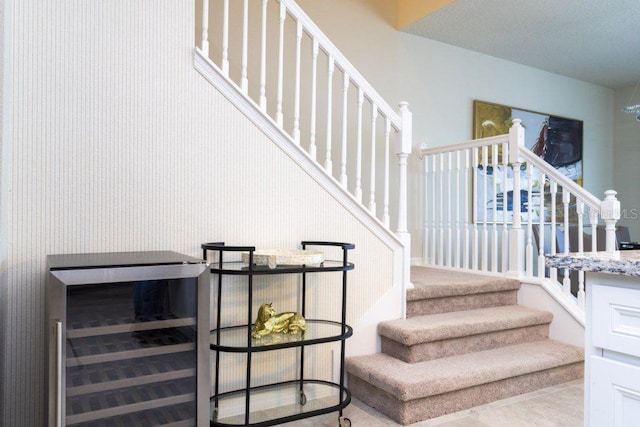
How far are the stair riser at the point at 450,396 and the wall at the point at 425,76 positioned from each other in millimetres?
1770

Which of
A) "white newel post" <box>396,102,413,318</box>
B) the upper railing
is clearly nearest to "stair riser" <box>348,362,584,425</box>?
"white newel post" <box>396,102,413,318</box>

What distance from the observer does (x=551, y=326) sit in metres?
3.05

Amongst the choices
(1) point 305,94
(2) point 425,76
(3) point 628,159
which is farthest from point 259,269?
(3) point 628,159

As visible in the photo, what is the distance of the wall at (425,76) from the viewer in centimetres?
396

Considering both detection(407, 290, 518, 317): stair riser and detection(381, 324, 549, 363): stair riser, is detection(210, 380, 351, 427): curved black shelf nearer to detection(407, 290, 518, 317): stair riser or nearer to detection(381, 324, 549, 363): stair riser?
detection(381, 324, 549, 363): stair riser

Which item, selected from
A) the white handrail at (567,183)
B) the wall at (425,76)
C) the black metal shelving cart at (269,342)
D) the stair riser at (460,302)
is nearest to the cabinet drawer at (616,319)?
the black metal shelving cart at (269,342)

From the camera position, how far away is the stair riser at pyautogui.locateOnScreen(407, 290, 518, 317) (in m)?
2.81

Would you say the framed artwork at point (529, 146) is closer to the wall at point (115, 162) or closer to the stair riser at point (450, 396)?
the stair riser at point (450, 396)

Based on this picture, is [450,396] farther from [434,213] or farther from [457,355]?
[434,213]

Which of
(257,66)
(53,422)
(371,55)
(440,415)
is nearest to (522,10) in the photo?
(371,55)

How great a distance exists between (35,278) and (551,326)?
3.04 meters

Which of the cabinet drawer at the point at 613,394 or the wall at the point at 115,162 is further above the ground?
the wall at the point at 115,162

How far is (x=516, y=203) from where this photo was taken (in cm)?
333

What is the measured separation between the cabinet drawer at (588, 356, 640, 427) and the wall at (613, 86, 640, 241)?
18.5ft
